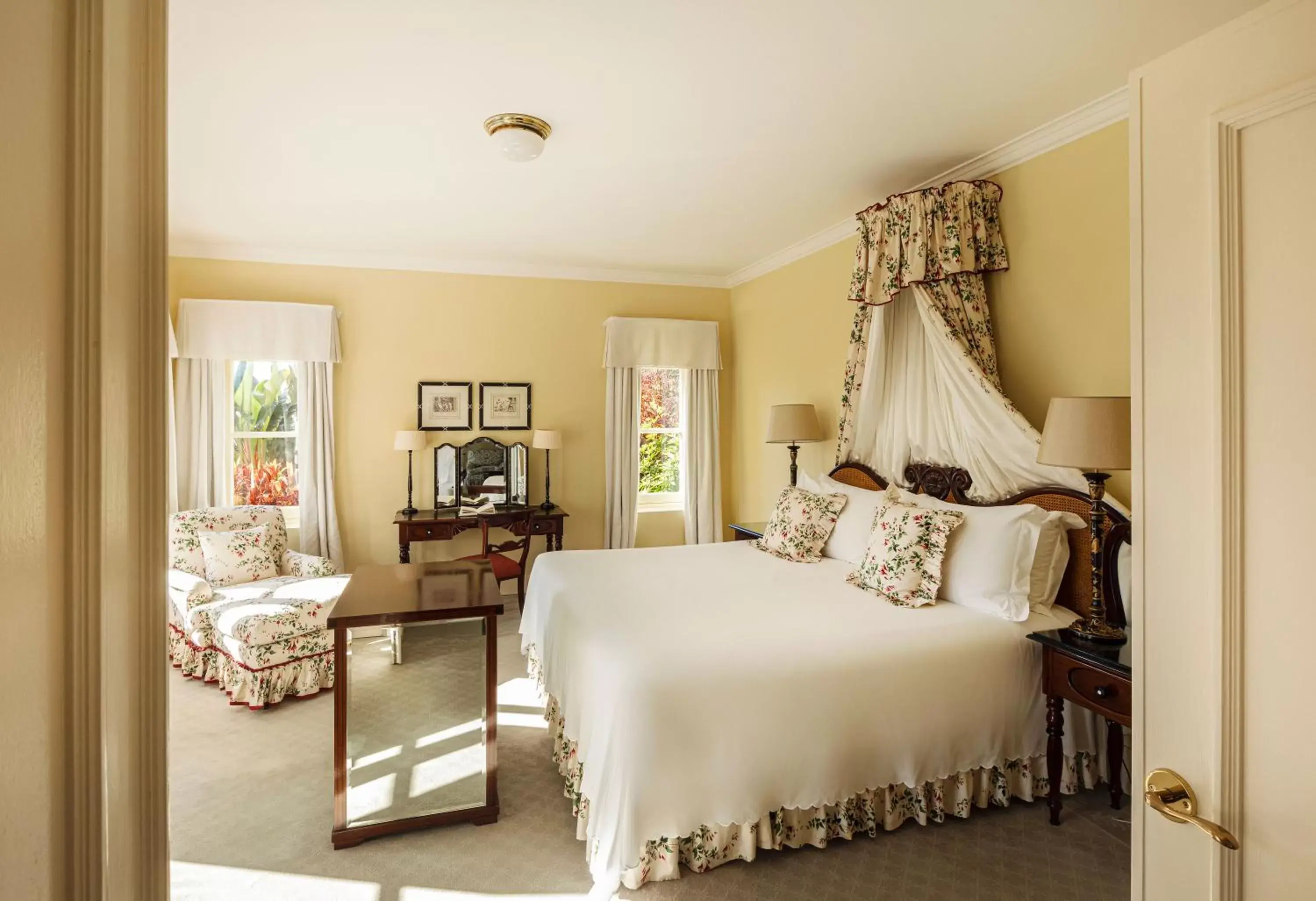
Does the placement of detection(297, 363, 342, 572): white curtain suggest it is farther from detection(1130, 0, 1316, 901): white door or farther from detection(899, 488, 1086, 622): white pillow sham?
detection(1130, 0, 1316, 901): white door

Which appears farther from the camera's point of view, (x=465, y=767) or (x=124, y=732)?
(x=465, y=767)

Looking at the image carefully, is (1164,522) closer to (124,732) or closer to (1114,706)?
(124,732)

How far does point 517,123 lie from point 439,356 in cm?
280

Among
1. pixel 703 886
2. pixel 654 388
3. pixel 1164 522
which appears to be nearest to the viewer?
pixel 1164 522

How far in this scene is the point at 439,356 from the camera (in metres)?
5.45

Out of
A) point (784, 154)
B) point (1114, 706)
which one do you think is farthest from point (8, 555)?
point (784, 154)

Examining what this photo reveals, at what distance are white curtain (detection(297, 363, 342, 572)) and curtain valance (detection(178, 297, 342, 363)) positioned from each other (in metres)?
0.14

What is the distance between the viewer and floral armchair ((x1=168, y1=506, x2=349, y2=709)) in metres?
3.56

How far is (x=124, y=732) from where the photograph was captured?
0.61 metres

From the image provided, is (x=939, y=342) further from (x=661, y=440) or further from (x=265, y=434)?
(x=265, y=434)

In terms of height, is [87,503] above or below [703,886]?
above

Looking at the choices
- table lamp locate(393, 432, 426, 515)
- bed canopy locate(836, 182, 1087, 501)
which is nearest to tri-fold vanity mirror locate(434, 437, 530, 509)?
table lamp locate(393, 432, 426, 515)

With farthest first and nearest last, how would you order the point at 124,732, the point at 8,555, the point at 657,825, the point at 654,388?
the point at 654,388
the point at 657,825
the point at 124,732
the point at 8,555

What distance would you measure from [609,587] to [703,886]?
1.27m
